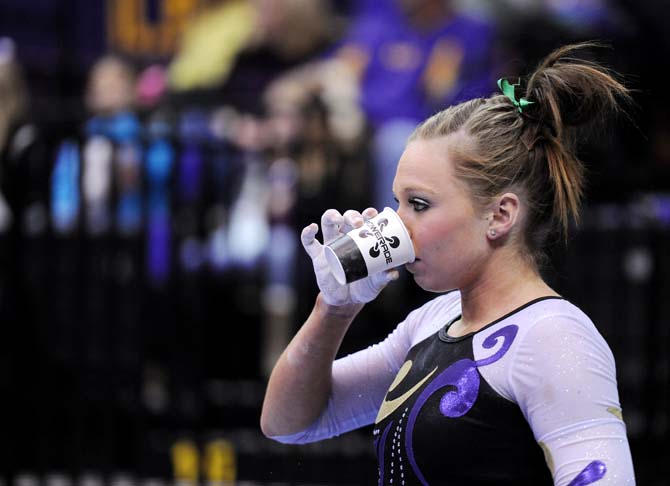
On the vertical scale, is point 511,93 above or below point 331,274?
above

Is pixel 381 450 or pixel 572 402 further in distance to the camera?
pixel 381 450

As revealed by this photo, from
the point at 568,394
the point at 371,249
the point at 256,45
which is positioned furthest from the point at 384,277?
the point at 256,45

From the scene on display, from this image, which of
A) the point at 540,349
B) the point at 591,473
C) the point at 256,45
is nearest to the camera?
the point at 591,473

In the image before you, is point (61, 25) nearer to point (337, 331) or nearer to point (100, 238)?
point (100, 238)

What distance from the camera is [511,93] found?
98.7 inches

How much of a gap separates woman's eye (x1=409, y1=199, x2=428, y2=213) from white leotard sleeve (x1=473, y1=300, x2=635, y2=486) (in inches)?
14.4

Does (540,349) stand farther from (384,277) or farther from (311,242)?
(311,242)

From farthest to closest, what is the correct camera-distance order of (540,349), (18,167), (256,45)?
(256,45) < (18,167) < (540,349)

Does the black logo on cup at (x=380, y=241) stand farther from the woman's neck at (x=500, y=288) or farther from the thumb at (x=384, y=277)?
the woman's neck at (x=500, y=288)

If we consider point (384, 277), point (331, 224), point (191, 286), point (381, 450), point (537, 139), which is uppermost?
point (537, 139)

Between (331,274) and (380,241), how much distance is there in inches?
6.2

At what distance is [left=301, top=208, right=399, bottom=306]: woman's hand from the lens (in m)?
2.42

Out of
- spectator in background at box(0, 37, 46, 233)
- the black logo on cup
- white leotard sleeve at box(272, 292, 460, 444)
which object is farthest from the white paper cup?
spectator in background at box(0, 37, 46, 233)

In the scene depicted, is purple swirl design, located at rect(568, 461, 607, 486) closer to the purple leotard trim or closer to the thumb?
the purple leotard trim
